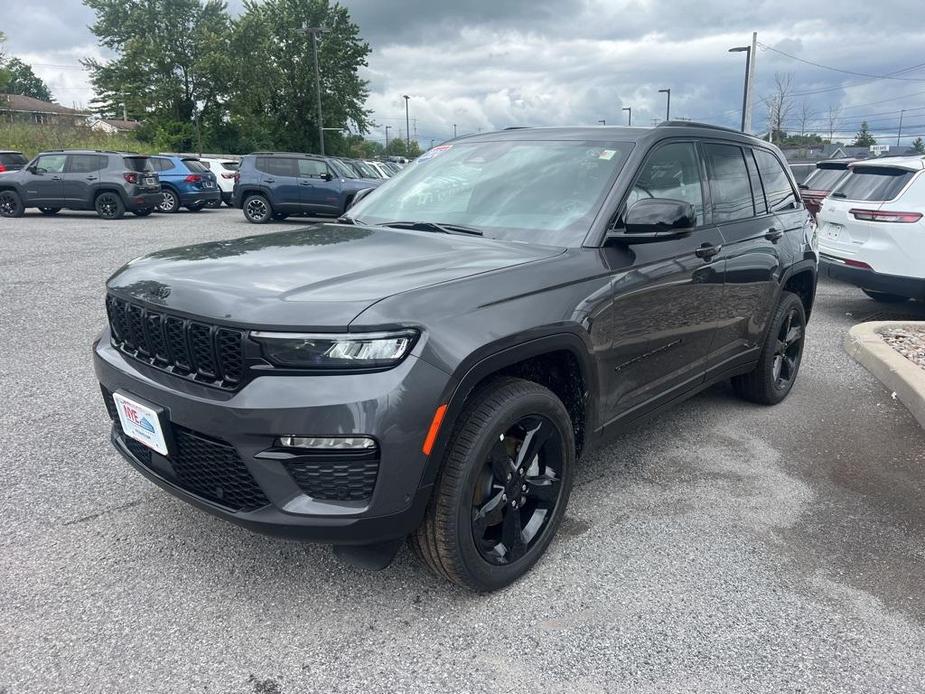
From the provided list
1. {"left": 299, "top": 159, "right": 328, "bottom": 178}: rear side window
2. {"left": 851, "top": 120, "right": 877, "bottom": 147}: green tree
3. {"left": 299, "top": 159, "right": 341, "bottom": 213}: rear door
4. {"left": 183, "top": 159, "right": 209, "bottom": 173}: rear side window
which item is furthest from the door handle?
{"left": 851, "top": 120, "right": 877, "bottom": 147}: green tree

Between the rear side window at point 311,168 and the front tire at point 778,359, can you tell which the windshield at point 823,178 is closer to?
the front tire at point 778,359

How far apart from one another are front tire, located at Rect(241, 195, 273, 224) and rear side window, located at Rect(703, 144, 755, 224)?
15.1 metres

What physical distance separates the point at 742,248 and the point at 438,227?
6.10ft

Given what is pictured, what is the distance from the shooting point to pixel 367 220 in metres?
3.70

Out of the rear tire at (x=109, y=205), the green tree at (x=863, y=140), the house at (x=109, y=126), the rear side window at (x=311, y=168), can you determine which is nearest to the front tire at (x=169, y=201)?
the rear tire at (x=109, y=205)

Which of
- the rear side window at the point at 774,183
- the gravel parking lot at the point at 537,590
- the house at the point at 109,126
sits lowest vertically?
the gravel parking lot at the point at 537,590

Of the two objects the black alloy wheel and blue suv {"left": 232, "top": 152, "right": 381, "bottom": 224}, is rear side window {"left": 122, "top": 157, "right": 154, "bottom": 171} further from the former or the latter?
the black alloy wheel

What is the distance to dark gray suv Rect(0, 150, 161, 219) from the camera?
57.3 ft

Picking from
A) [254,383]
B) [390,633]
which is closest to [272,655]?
[390,633]

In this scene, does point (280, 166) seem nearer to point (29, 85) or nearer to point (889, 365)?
point (889, 365)

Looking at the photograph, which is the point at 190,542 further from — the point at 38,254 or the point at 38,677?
the point at 38,254

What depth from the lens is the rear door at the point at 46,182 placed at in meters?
17.6

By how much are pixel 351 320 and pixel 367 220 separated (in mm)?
1676

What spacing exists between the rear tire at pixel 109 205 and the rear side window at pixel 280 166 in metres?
3.64
